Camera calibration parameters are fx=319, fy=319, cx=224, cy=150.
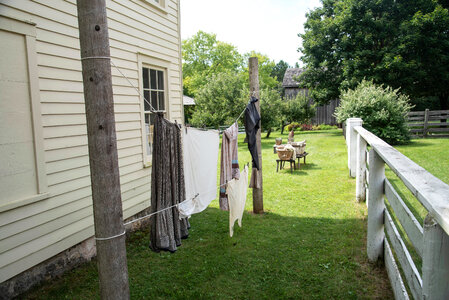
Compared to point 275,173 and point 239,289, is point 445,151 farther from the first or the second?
point 239,289

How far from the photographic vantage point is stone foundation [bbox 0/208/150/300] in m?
3.58

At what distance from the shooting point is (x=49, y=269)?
4.11m

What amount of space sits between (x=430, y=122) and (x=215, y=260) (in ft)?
56.4

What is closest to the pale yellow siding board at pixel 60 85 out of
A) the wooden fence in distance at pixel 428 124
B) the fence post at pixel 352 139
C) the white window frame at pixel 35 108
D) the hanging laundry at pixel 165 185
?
the white window frame at pixel 35 108

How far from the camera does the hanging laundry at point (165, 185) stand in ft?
11.9

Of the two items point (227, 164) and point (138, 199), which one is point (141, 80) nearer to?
point (138, 199)

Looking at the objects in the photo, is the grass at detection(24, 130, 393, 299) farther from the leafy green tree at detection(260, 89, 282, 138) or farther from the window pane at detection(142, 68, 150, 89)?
the leafy green tree at detection(260, 89, 282, 138)

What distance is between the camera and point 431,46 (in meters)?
19.4

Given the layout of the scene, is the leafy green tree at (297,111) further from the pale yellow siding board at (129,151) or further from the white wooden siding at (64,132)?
the white wooden siding at (64,132)

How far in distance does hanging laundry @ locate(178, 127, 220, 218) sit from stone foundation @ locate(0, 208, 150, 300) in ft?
6.13

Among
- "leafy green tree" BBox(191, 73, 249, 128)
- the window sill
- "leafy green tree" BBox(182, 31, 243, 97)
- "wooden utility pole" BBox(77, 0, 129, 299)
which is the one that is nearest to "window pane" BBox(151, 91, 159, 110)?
the window sill

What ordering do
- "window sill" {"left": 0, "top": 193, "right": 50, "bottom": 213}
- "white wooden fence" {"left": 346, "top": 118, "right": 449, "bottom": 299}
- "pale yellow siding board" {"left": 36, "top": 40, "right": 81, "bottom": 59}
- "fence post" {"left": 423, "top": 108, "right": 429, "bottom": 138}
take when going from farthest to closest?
"fence post" {"left": 423, "top": 108, "right": 429, "bottom": 138} < "pale yellow siding board" {"left": 36, "top": 40, "right": 81, "bottom": 59} < "window sill" {"left": 0, "top": 193, "right": 50, "bottom": 213} < "white wooden fence" {"left": 346, "top": 118, "right": 449, "bottom": 299}

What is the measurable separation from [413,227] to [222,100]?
17877 mm

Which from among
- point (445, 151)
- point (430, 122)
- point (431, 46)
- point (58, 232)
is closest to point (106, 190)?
point (58, 232)
